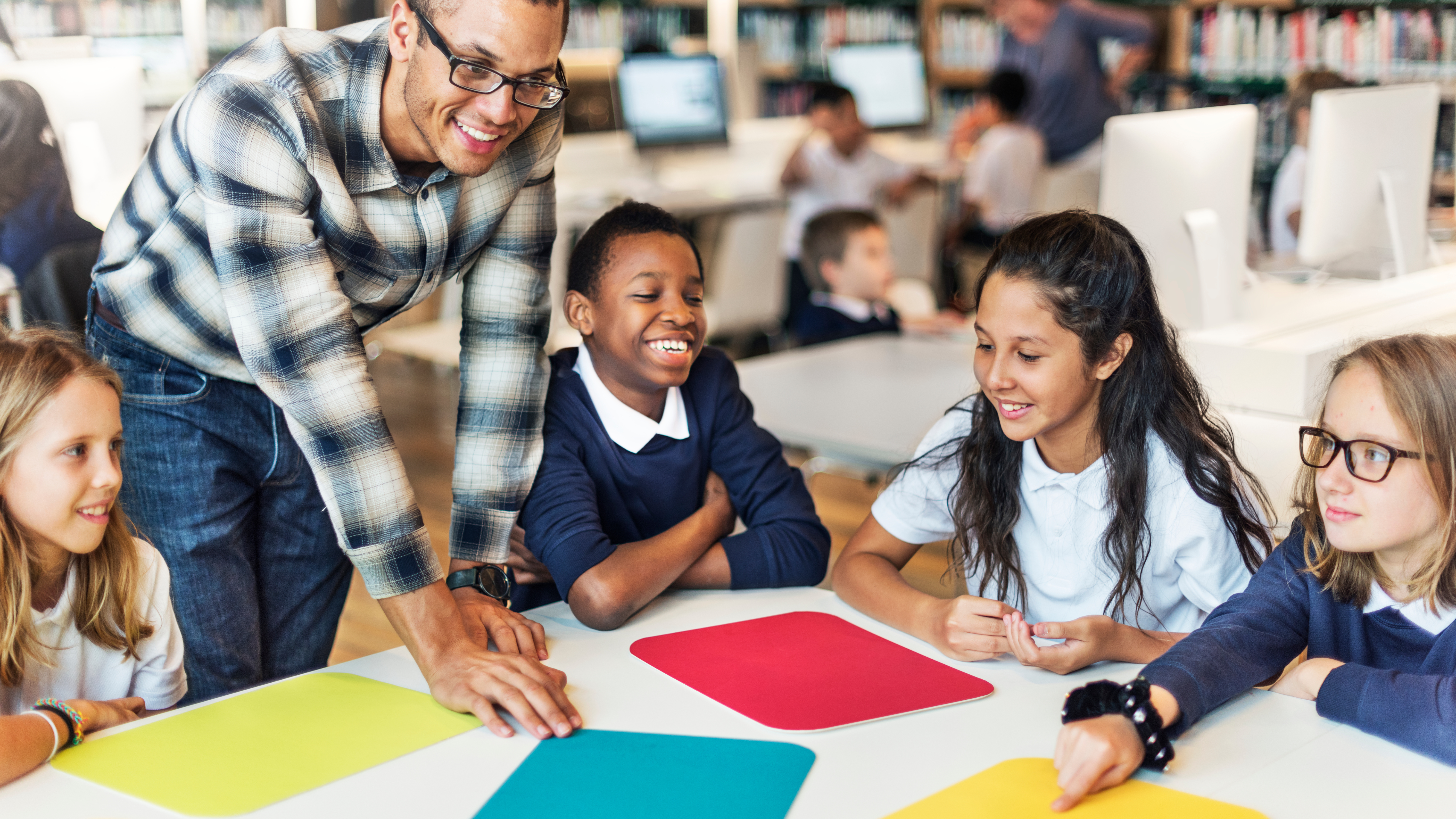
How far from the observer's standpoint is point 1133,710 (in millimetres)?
1092

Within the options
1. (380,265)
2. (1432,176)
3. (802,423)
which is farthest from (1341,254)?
(380,265)

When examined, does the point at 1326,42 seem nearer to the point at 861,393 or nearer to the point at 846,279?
the point at 846,279

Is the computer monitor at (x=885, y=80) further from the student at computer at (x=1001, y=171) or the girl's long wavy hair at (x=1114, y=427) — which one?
the girl's long wavy hair at (x=1114, y=427)

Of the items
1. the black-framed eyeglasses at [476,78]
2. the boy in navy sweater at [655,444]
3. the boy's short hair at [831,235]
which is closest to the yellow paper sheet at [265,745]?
the boy in navy sweater at [655,444]

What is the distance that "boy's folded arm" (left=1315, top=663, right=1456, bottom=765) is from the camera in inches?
43.3

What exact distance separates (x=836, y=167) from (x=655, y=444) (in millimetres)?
3811

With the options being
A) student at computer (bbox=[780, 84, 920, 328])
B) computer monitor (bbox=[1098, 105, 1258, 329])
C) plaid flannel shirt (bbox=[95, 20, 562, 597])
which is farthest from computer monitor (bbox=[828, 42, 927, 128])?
plaid flannel shirt (bbox=[95, 20, 562, 597])

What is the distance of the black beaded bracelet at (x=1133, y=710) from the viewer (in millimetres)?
1079

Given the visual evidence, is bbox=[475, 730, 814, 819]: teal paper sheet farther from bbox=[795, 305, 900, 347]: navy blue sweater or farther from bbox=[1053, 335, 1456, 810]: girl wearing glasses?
bbox=[795, 305, 900, 347]: navy blue sweater

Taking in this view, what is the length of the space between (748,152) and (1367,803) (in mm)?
5448

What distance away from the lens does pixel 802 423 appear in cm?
254

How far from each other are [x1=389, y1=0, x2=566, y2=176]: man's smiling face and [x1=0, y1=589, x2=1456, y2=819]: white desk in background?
538 mm

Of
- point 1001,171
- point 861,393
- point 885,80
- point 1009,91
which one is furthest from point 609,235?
point 885,80

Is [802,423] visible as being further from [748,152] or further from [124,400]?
[748,152]
